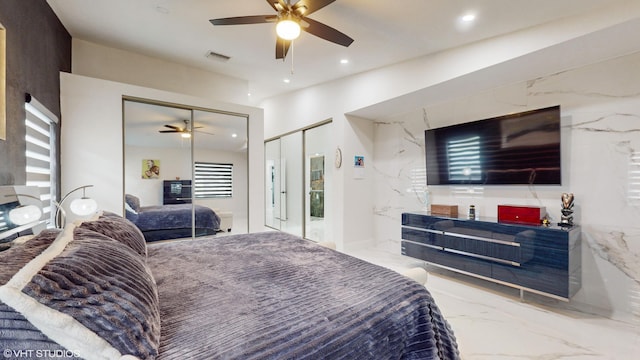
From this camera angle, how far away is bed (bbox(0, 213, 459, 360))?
67 centimetres

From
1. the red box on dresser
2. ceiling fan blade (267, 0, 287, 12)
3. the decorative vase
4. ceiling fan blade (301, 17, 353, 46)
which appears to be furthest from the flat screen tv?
ceiling fan blade (267, 0, 287, 12)

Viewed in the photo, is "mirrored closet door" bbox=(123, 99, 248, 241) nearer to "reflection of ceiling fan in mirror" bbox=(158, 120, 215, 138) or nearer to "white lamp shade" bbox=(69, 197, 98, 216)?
"reflection of ceiling fan in mirror" bbox=(158, 120, 215, 138)

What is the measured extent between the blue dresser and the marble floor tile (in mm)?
187

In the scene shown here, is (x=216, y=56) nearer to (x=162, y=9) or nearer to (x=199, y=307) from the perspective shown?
(x=162, y=9)

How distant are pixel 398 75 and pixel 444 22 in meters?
0.99

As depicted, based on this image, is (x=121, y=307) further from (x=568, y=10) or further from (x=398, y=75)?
(x=398, y=75)

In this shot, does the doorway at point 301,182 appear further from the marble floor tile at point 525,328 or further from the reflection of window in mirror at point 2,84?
the reflection of window in mirror at point 2,84

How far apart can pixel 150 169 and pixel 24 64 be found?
1.59 m

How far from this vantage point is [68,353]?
67 centimetres

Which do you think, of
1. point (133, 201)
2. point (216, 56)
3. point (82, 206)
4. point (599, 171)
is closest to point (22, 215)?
point (82, 206)

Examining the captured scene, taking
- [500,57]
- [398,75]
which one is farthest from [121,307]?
[398,75]

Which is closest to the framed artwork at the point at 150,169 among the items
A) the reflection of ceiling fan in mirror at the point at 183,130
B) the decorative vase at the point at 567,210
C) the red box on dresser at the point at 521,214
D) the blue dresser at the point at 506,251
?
the reflection of ceiling fan in mirror at the point at 183,130

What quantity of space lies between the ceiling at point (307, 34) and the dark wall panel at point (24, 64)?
0.37 meters

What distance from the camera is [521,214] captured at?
9.04 ft
